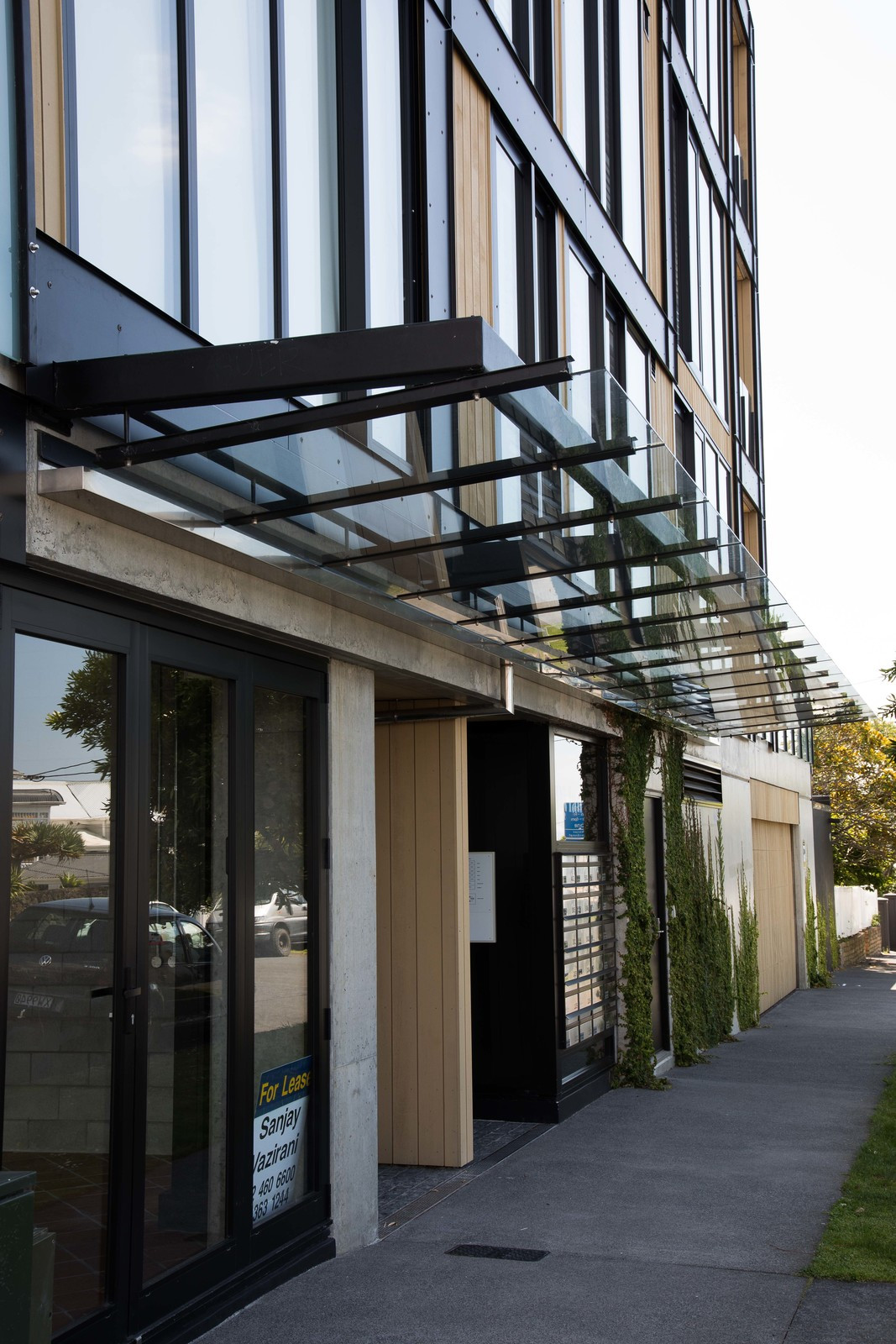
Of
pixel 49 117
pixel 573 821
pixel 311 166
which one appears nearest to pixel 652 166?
pixel 573 821

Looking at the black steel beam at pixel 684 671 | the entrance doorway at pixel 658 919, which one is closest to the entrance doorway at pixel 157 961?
the black steel beam at pixel 684 671

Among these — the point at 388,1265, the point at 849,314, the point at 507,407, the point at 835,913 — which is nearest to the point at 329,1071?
the point at 388,1265

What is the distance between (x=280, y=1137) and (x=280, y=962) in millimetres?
804

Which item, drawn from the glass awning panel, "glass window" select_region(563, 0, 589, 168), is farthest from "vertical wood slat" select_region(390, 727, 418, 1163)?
"glass window" select_region(563, 0, 589, 168)

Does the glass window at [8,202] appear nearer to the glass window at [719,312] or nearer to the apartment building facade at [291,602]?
the apartment building facade at [291,602]

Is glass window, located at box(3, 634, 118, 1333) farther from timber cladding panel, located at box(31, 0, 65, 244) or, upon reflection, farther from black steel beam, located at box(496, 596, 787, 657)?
black steel beam, located at box(496, 596, 787, 657)

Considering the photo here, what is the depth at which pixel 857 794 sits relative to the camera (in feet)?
104

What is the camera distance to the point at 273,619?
5.86m

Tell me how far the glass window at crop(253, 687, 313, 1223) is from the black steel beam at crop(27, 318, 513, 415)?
2.10 metres

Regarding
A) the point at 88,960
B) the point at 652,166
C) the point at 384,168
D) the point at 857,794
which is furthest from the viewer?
the point at 857,794

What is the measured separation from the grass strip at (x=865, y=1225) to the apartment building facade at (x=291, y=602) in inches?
91.7

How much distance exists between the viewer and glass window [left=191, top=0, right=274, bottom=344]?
549cm

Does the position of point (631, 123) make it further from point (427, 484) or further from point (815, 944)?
point (815, 944)

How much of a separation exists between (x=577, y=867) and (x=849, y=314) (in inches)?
1357
